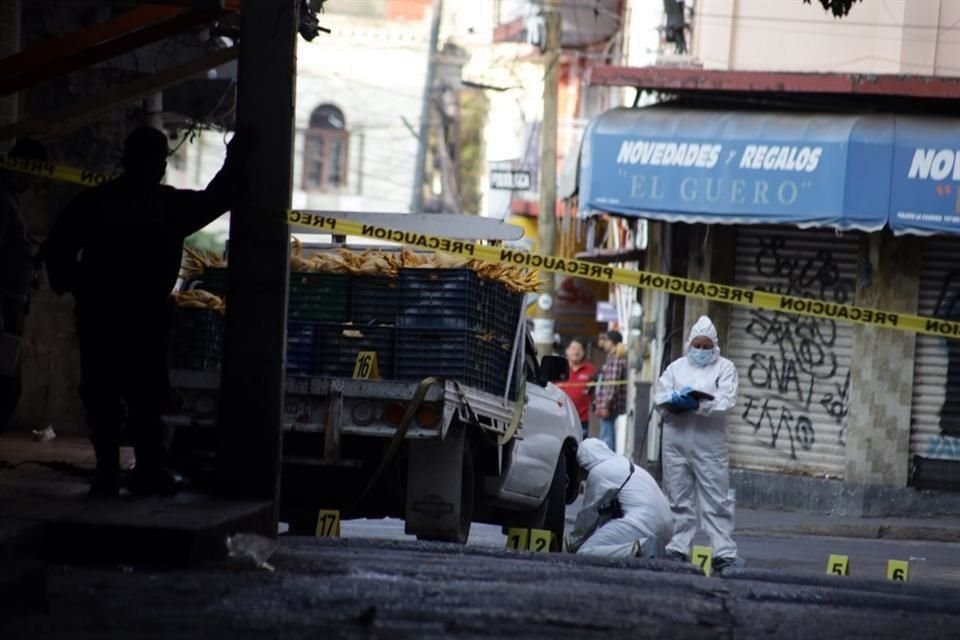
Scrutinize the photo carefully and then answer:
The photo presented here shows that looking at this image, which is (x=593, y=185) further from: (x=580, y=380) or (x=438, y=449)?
(x=438, y=449)

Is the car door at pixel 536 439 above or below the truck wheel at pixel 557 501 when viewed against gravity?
above

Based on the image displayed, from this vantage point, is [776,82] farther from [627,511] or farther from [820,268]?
[627,511]

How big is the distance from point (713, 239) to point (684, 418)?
775 cm

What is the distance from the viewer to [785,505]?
69.9ft

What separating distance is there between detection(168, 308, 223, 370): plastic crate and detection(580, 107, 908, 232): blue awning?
9.36 metres

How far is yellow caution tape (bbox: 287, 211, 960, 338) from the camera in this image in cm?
1135

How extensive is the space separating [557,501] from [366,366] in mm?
3232

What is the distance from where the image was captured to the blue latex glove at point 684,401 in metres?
14.2

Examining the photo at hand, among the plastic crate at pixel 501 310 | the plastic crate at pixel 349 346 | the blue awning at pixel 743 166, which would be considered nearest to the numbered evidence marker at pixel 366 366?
the plastic crate at pixel 349 346

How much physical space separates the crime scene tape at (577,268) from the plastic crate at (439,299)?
0.17 meters

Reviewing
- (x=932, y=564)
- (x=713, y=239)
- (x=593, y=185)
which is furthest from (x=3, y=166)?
(x=713, y=239)

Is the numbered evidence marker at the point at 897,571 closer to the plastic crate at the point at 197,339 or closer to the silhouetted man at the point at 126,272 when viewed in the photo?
the plastic crate at the point at 197,339

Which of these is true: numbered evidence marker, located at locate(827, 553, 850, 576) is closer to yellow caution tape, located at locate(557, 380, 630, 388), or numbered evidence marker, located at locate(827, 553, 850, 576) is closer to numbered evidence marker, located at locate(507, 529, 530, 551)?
numbered evidence marker, located at locate(507, 529, 530, 551)

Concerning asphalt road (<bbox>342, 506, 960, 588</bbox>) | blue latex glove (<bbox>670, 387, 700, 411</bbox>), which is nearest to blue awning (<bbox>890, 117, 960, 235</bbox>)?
asphalt road (<bbox>342, 506, 960, 588</bbox>)
